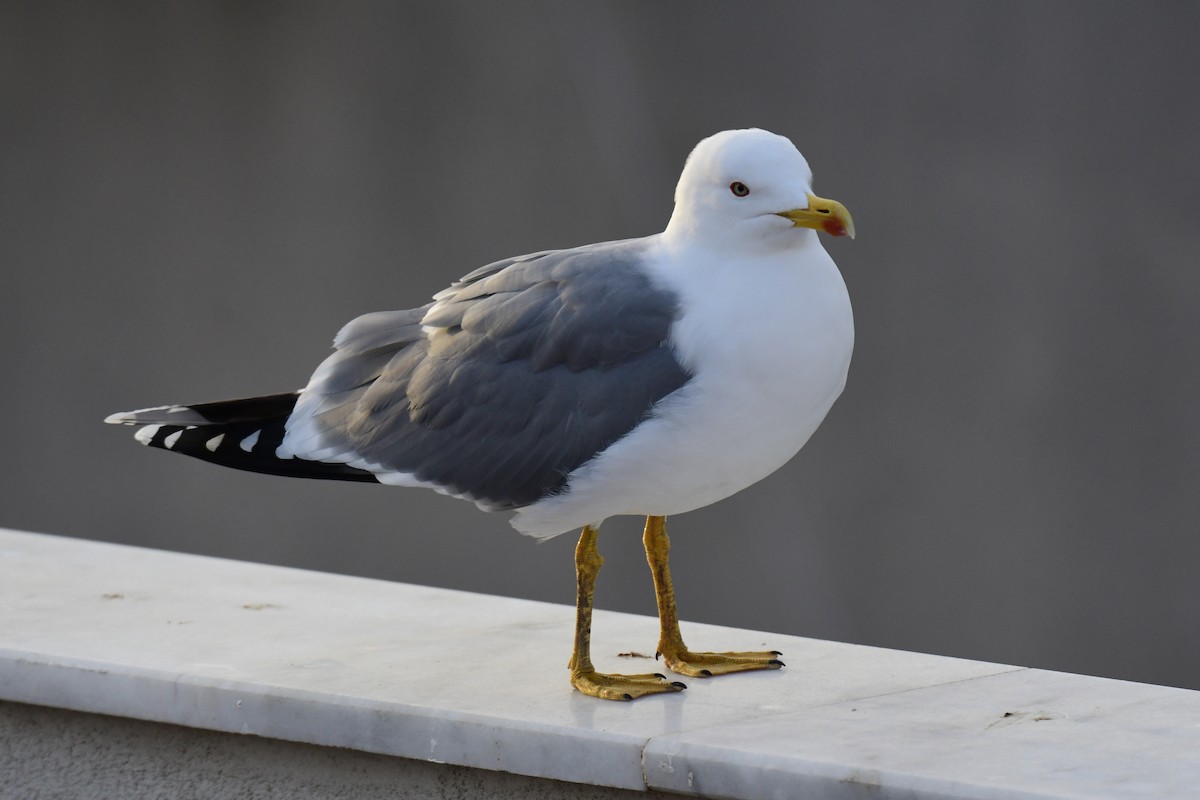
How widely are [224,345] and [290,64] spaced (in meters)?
0.92

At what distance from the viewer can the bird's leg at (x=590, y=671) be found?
83.4 inches

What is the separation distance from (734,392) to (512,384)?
32cm

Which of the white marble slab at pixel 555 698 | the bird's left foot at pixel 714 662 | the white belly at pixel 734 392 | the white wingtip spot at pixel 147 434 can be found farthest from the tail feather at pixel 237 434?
the bird's left foot at pixel 714 662

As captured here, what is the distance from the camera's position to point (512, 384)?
211 centimetres

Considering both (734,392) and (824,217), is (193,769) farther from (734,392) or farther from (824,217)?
(824,217)

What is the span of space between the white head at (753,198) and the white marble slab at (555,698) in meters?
0.62

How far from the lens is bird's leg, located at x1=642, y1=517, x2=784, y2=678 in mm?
2281

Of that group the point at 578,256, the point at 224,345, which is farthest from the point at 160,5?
the point at 578,256

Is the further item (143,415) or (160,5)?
(160,5)

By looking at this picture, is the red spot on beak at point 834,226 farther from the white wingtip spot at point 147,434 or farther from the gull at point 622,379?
the white wingtip spot at point 147,434

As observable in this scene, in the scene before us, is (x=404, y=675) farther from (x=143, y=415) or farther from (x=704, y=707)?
(x=143, y=415)

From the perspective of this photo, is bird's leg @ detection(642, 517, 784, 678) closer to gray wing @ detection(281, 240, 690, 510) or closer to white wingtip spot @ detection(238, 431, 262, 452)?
gray wing @ detection(281, 240, 690, 510)

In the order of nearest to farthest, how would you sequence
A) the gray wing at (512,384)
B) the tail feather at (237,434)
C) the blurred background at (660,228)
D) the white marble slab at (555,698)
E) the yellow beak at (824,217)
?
the white marble slab at (555,698), the yellow beak at (824,217), the gray wing at (512,384), the tail feather at (237,434), the blurred background at (660,228)

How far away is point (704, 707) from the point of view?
2.08 metres
